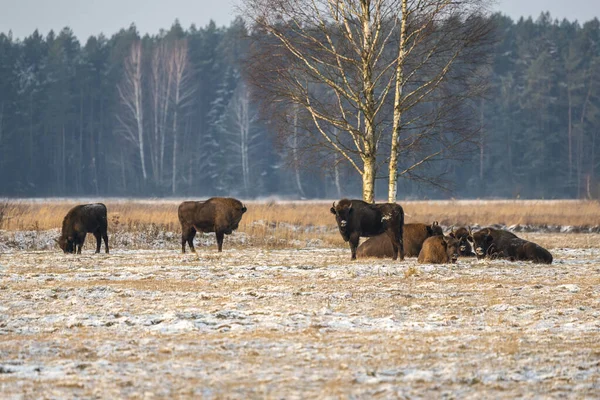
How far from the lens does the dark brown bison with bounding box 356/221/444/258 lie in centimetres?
2155

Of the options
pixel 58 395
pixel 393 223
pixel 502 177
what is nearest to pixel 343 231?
pixel 393 223

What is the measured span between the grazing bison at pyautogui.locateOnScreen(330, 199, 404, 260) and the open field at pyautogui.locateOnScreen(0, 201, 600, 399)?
2.08 ft

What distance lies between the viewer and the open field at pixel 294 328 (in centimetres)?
777

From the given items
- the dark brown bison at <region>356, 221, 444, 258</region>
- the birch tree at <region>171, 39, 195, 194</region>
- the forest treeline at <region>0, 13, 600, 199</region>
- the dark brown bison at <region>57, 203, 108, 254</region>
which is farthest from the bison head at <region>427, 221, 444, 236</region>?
the birch tree at <region>171, 39, 195, 194</region>

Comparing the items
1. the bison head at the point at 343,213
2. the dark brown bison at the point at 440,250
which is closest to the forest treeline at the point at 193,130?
the bison head at the point at 343,213

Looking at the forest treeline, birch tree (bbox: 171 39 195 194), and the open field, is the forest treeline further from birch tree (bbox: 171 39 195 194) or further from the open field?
the open field

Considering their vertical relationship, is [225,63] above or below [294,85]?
above

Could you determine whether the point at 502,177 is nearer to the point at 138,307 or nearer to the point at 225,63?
the point at 225,63

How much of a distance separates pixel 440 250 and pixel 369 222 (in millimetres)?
1812

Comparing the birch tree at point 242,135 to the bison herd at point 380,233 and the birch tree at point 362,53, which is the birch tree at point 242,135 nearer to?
the birch tree at point 362,53

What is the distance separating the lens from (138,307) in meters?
12.3

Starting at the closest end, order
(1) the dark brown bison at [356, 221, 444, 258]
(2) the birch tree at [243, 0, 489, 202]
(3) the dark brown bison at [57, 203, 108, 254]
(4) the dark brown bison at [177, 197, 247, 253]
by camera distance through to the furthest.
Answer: (1) the dark brown bison at [356, 221, 444, 258], (3) the dark brown bison at [57, 203, 108, 254], (4) the dark brown bison at [177, 197, 247, 253], (2) the birch tree at [243, 0, 489, 202]

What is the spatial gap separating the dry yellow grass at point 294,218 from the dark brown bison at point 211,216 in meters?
3.58

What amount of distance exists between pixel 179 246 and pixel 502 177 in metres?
67.7
